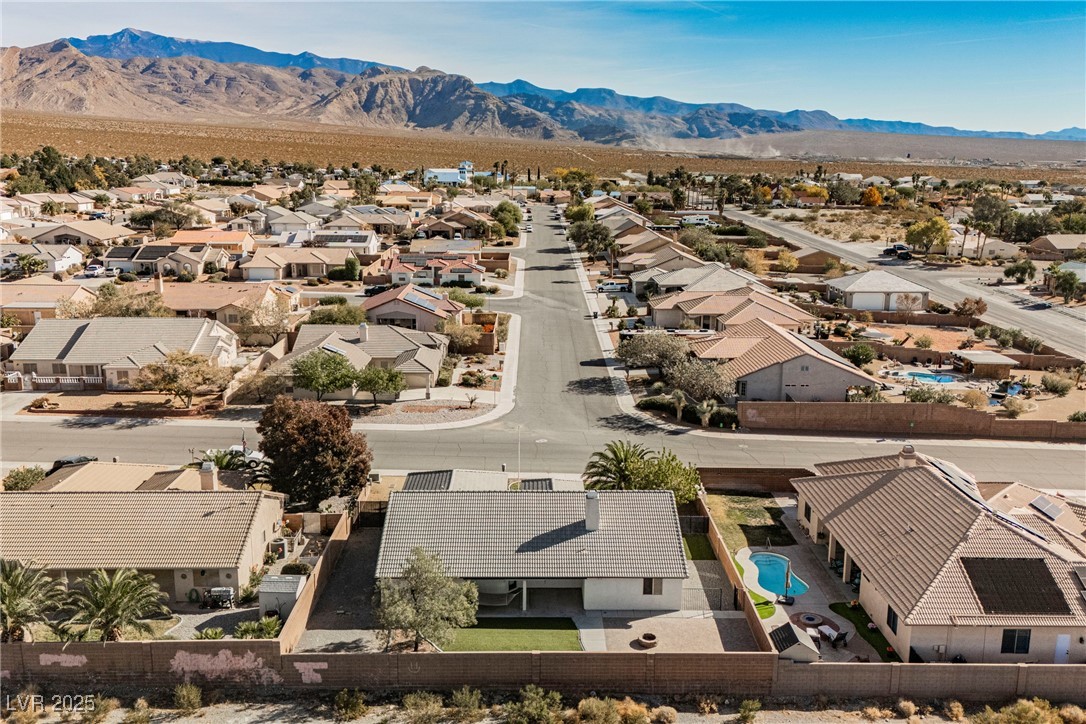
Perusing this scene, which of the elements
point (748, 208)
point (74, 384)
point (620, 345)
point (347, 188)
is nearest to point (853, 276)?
point (620, 345)

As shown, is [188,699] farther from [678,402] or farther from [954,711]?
[678,402]

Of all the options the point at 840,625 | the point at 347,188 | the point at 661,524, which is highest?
the point at 347,188

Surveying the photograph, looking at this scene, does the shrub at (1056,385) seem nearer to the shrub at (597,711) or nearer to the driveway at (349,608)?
the shrub at (597,711)

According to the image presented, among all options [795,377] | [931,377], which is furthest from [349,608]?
[931,377]


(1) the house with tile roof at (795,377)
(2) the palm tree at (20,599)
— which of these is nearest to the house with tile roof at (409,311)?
(1) the house with tile roof at (795,377)

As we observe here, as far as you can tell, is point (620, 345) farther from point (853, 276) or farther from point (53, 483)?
point (53, 483)

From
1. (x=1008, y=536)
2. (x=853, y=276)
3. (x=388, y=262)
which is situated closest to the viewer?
(x=1008, y=536)
